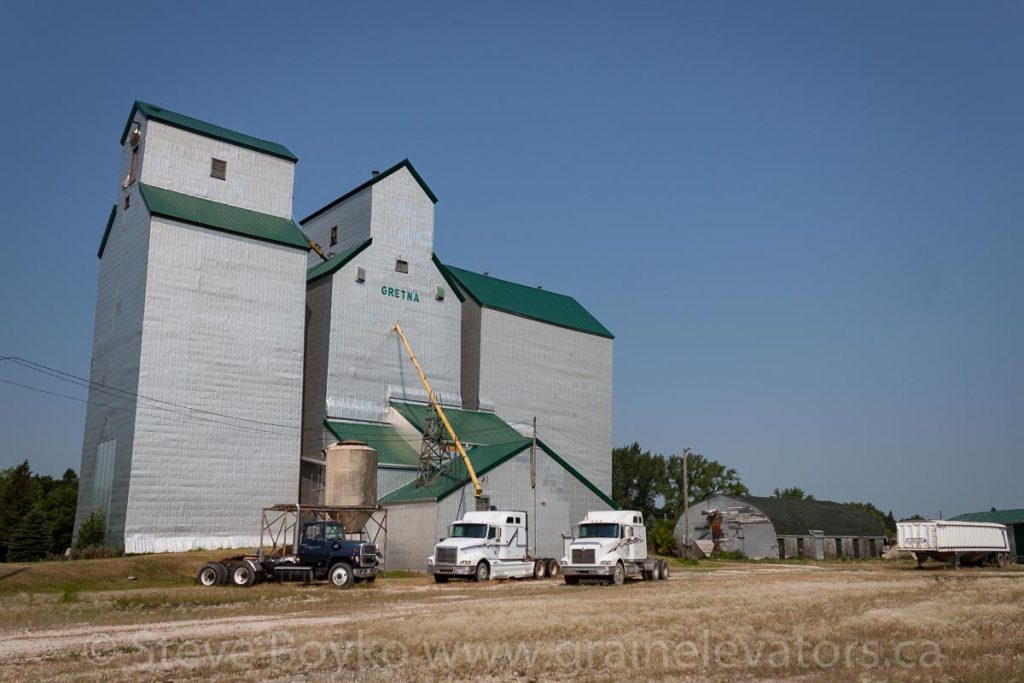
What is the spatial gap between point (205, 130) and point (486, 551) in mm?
30991

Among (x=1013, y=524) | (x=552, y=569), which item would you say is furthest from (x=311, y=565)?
(x=1013, y=524)

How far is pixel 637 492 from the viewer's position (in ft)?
381

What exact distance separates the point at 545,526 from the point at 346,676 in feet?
123

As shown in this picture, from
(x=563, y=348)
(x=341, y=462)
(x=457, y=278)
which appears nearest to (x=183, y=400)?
(x=341, y=462)

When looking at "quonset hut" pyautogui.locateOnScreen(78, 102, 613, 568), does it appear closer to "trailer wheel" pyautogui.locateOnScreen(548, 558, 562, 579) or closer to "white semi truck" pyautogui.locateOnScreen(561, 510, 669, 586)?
"trailer wheel" pyautogui.locateOnScreen(548, 558, 562, 579)

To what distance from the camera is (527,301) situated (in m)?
69.9

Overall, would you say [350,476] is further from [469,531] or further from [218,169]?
[218,169]

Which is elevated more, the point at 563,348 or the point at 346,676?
the point at 563,348

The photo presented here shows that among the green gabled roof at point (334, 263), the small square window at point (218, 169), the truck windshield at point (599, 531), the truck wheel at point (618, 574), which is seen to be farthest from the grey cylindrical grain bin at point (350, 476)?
the small square window at point (218, 169)

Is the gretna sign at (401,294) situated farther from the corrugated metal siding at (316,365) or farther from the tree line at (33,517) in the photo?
the tree line at (33,517)

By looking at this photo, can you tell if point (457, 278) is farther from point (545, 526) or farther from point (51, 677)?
point (51, 677)

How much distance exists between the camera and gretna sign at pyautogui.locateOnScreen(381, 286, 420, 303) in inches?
2283

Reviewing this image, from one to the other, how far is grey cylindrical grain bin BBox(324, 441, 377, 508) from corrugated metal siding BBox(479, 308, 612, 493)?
16615mm

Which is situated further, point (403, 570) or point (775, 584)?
point (403, 570)
